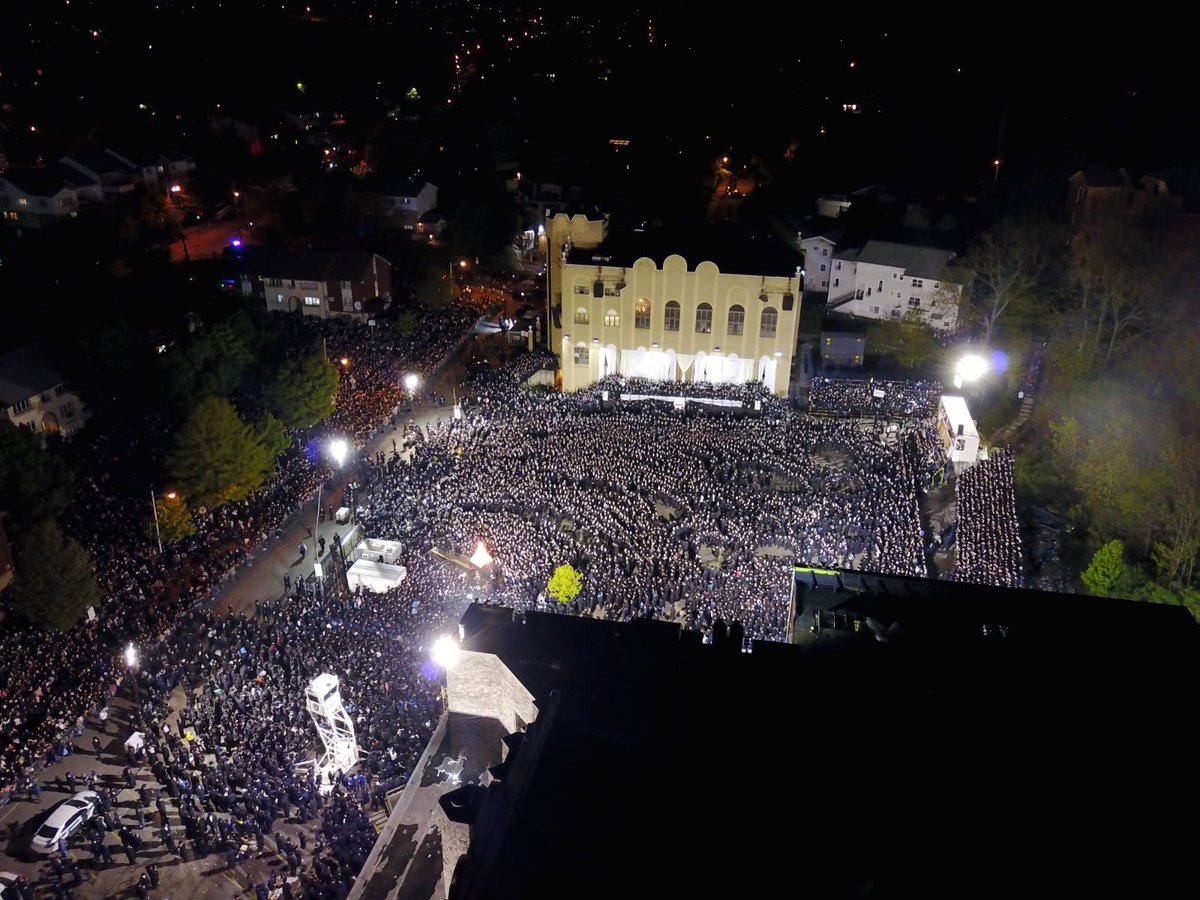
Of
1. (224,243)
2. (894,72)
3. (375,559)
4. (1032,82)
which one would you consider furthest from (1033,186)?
(224,243)

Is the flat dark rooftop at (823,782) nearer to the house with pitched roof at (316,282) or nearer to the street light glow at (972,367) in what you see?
the street light glow at (972,367)

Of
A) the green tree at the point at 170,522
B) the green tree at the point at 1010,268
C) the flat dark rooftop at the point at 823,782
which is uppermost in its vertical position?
the flat dark rooftop at the point at 823,782

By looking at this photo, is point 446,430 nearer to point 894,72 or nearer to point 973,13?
point 894,72

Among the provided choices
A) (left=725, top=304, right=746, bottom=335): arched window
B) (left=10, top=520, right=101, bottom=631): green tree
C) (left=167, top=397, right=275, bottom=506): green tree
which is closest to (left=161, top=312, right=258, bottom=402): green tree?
(left=167, top=397, right=275, bottom=506): green tree

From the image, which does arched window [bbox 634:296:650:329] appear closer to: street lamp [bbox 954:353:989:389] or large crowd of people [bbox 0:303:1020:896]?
large crowd of people [bbox 0:303:1020:896]

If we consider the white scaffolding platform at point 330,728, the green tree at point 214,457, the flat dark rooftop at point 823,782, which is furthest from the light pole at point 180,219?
the flat dark rooftop at point 823,782
